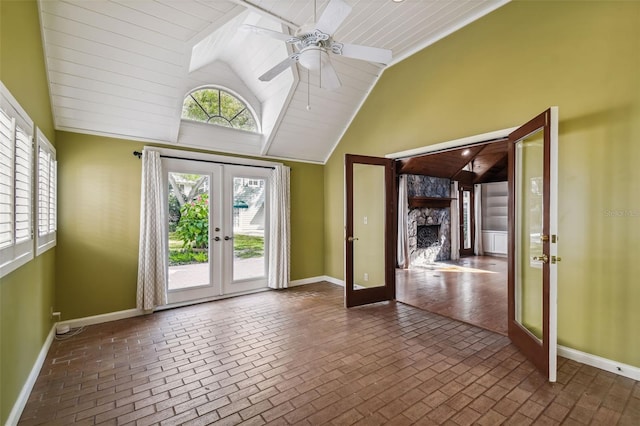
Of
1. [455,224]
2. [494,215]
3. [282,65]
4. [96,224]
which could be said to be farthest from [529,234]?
[494,215]

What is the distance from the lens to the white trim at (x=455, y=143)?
325cm

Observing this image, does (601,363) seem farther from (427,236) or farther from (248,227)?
(427,236)

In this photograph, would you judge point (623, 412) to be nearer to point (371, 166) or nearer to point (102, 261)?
point (371, 166)

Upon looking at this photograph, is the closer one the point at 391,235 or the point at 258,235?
the point at 391,235

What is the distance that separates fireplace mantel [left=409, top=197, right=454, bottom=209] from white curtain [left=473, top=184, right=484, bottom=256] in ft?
5.17

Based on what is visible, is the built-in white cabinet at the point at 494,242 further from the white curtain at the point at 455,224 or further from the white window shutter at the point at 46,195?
the white window shutter at the point at 46,195

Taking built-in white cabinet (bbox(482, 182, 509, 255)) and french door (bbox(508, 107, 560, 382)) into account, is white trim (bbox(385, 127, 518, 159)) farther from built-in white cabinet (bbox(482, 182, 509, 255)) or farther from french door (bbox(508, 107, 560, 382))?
built-in white cabinet (bbox(482, 182, 509, 255))

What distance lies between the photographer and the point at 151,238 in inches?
157

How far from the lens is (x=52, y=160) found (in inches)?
130

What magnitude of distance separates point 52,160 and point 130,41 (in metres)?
1.63

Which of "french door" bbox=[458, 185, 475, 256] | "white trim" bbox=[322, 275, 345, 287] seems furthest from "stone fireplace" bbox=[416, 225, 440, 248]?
"white trim" bbox=[322, 275, 345, 287]

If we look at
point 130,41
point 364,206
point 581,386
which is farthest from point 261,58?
point 581,386

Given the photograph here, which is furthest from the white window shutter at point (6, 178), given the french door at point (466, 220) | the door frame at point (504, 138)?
the french door at point (466, 220)

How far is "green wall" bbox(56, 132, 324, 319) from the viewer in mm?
3584
